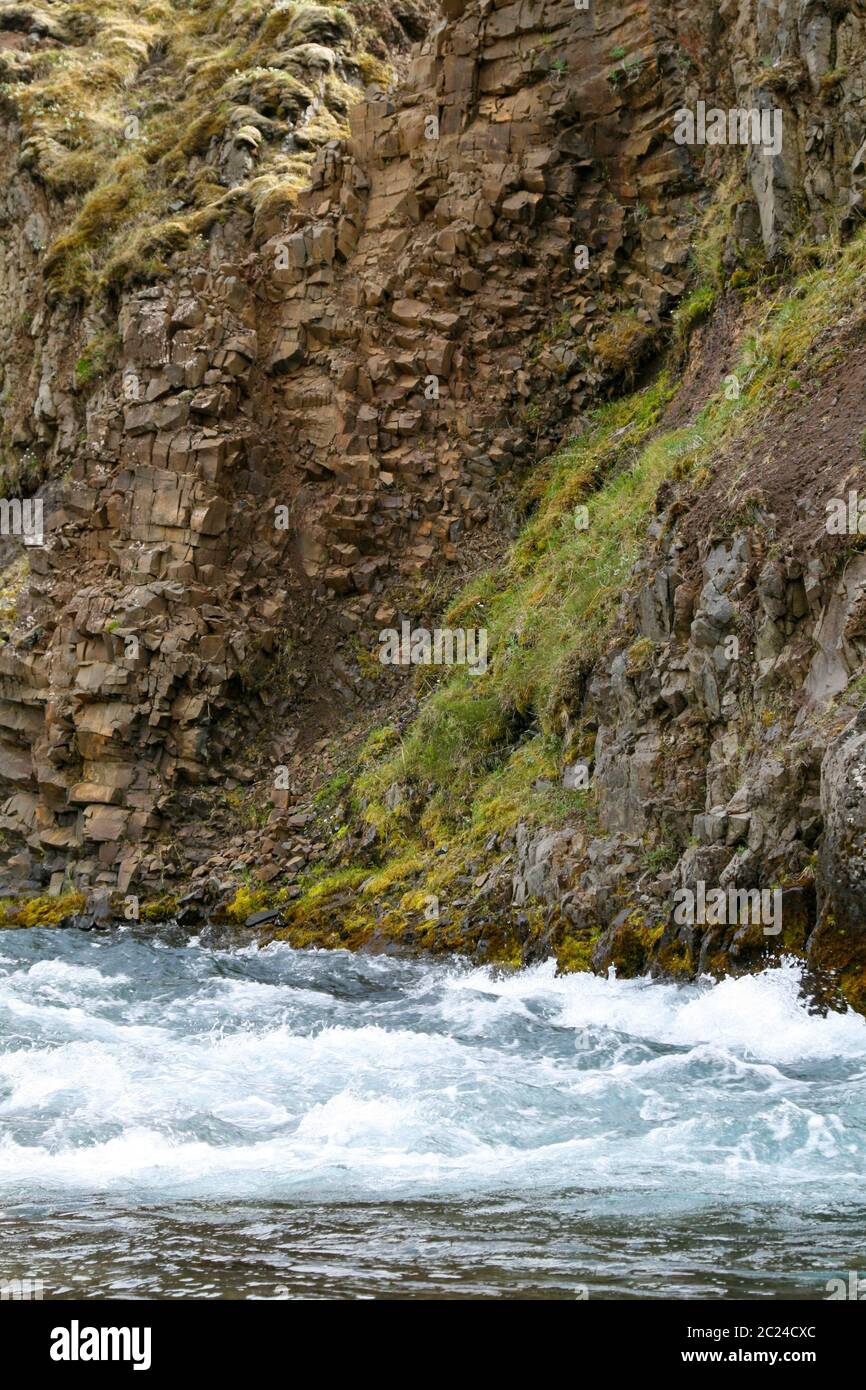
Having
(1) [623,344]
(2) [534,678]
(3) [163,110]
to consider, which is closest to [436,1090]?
(2) [534,678]

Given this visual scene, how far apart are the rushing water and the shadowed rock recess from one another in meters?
2.52

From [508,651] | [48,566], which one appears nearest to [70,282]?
[48,566]

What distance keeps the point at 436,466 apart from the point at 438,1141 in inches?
527

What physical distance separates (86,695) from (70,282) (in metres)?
10.5

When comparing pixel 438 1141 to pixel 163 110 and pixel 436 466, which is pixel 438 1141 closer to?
pixel 436 466

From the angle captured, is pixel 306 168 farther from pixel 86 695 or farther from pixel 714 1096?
pixel 714 1096

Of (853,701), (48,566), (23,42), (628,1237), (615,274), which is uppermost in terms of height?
(23,42)

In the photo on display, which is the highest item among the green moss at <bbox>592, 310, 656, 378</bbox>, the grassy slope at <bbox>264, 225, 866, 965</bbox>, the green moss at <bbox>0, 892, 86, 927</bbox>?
the green moss at <bbox>592, 310, 656, 378</bbox>

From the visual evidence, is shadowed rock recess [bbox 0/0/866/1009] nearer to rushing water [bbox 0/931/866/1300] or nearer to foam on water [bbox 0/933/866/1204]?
foam on water [bbox 0/933/866/1204]

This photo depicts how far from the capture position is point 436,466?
787 inches

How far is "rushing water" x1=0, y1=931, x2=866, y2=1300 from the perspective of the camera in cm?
568

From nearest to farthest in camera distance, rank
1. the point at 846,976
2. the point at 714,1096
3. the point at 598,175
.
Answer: the point at 714,1096 < the point at 846,976 < the point at 598,175

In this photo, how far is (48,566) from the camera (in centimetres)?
2034

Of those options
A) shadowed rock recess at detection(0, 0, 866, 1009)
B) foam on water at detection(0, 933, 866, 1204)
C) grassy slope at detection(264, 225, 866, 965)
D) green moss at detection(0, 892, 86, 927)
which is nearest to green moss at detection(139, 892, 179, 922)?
shadowed rock recess at detection(0, 0, 866, 1009)
